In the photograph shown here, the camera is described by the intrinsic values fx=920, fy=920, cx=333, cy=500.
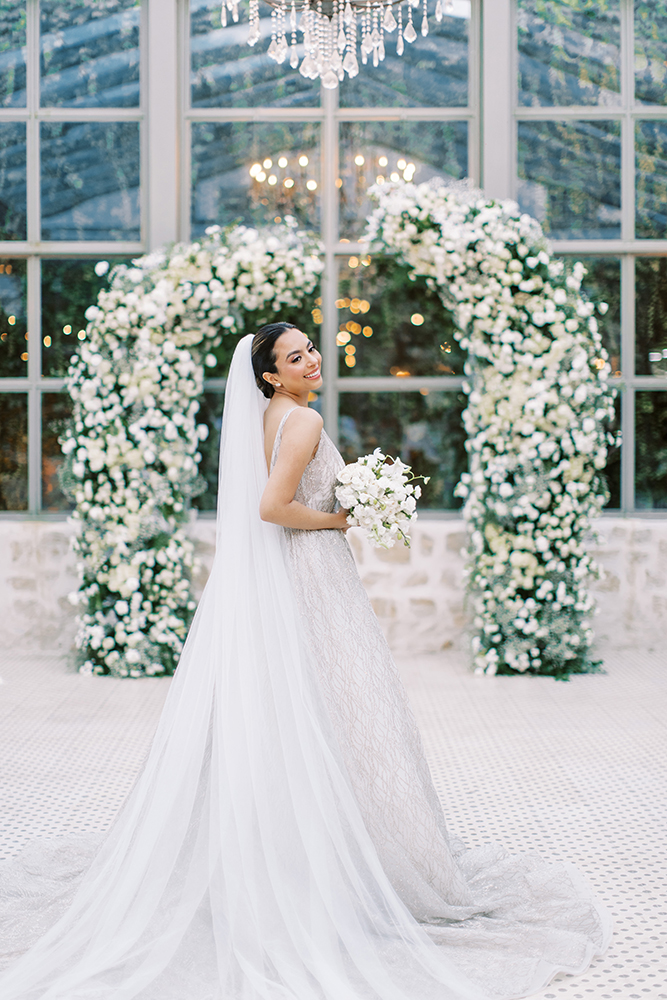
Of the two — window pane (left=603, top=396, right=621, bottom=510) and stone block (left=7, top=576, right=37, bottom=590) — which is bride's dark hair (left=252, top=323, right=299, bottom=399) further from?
window pane (left=603, top=396, right=621, bottom=510)

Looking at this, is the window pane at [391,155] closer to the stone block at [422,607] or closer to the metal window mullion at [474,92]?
the metal window mullion at [474,92]

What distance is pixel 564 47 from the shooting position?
5.08m

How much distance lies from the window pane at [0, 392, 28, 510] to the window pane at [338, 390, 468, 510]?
1.79 meters

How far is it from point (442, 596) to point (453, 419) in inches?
38.7

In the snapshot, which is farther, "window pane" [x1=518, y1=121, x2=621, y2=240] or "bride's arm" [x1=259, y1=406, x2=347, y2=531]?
"window pane" [x1=518, y1=121, x2=621, y2=240]

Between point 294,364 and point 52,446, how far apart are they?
3314 mm

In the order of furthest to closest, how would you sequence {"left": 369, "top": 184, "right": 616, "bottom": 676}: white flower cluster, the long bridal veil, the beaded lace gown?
{"left": 369, "top": 184, "right": 616, "bottom": 676}: white flower cluster
the beaded lace gown
the long bridal veil

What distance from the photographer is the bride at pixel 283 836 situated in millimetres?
1845

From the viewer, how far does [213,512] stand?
5117 mm

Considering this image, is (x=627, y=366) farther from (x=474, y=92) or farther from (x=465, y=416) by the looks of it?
(x=474, y=92)

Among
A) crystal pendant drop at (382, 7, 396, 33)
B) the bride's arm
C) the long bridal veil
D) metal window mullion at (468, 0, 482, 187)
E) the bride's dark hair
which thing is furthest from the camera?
metal window mullion at (468, 0, 482, 187)

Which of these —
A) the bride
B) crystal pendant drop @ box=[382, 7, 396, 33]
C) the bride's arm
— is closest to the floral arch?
crystal pendant drop @ box=[382, 7, 396, 33]

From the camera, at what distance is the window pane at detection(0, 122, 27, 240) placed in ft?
16.9

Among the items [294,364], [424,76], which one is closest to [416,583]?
[424,76]
